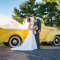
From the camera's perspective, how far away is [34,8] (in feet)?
113

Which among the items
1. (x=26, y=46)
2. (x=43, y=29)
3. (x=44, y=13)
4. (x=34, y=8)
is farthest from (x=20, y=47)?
(x=34, y=8)

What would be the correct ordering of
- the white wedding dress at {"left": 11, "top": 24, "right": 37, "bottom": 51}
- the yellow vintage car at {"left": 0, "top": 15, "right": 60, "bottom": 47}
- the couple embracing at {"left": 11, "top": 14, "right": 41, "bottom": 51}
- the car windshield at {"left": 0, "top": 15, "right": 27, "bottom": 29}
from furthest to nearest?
the car windshield at {"left": 0, "top": 15, "right": 27, "bottom": 29}, the yellow vintage car at {"left": 0, "top": 15, "right": 60, "bottom": 47}, the couple embracing at {"left": 11, "top": 14, "right": 41, "bottom": 51}, the white wedding dress at {"left": 11, "top": 24, "right": 37, "bottom": 51}

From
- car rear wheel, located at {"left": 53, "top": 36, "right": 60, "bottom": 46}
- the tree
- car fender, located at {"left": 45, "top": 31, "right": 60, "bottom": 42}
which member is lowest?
car rear wheel, located at {"left": 53, "top": 36, "right": 60, "bottom": 46}

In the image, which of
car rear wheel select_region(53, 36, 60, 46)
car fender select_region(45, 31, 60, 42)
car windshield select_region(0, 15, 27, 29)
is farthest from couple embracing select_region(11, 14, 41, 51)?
car rear wheel select_region(53, 36, 60, 46)

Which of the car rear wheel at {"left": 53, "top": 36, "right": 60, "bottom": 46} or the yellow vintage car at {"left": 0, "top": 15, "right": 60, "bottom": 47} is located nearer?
the yellow vintage car at {"left": 0, "top": 15, "right": 60, "bottom": 47}

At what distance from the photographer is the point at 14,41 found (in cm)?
1167

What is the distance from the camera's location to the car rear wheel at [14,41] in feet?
37.9

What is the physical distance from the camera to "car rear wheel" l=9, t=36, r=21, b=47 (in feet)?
37.9

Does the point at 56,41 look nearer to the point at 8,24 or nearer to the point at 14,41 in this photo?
the point at 14,41

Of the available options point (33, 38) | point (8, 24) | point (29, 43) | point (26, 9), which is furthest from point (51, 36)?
point (26, 9)

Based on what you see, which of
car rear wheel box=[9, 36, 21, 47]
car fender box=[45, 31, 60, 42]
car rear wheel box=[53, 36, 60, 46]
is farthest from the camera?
car rear wheel box=[53, 36, 60, 46]

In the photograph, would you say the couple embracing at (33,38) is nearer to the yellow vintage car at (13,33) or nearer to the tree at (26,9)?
the yellow vintage car at (13,33)

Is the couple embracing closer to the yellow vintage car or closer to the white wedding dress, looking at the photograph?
the white wedding dress

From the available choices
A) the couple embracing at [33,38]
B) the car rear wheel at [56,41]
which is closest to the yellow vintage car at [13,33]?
the car rear wheel at [56,41]
